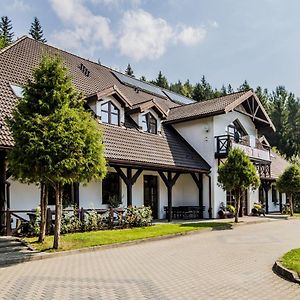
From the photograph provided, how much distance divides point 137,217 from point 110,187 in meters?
2.56

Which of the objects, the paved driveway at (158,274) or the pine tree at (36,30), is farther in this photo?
the pine tree at (36,30)

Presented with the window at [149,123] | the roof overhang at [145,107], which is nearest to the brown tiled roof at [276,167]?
the window at [149,123]

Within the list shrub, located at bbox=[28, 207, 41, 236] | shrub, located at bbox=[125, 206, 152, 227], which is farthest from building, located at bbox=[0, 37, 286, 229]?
shrub, located at bbox=[28, 207, 41, 236]

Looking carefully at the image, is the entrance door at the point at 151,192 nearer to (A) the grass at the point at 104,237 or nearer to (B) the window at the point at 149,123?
(B) the window at the point at 149,123

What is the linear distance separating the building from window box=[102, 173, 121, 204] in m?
0.05

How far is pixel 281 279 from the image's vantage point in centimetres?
796

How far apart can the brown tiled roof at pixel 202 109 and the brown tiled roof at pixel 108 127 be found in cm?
119

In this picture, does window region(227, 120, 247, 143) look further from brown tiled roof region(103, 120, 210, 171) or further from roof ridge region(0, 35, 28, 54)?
roof ridge region(0, 35, 28, 54)

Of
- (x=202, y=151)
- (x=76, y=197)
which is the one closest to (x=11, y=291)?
(x=76, y=197)

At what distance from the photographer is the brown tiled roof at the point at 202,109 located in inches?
937

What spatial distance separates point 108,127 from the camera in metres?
19.4

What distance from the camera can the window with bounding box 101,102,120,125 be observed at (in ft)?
64.1

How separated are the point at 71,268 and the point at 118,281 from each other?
1.83 m

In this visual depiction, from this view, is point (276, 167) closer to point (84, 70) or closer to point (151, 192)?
point (151, 192)
